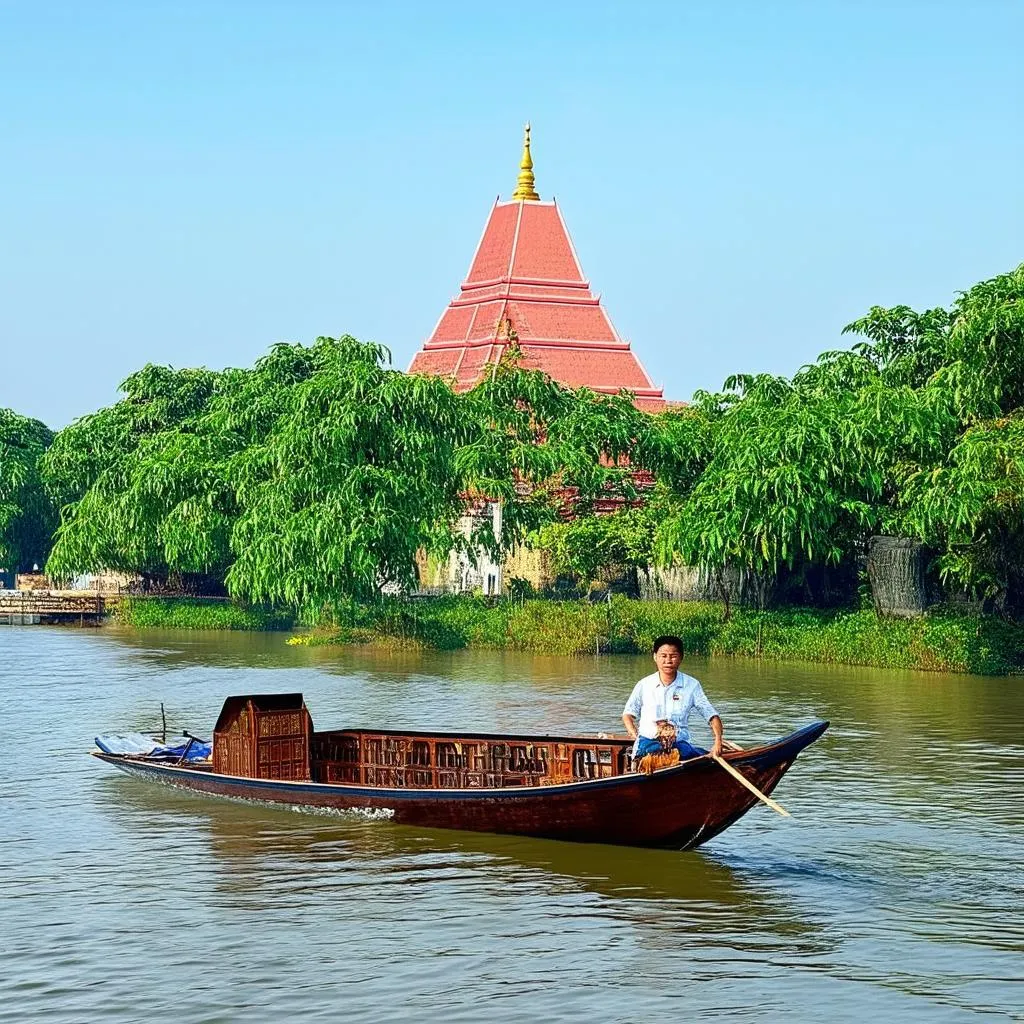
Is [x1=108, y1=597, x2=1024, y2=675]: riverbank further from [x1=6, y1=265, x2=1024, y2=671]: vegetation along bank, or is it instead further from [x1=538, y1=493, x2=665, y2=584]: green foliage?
[x1=538, y1=493, x2=665, y2=584]: green foliage

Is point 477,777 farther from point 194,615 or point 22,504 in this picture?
point 22,504

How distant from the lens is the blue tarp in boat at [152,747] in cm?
1661

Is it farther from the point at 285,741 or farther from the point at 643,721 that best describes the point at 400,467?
the point at 643,721

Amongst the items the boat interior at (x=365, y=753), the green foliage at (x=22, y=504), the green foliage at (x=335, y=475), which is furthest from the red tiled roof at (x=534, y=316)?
the boat interior at (x=365, y=753)

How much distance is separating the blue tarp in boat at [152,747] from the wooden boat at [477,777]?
0.17 m

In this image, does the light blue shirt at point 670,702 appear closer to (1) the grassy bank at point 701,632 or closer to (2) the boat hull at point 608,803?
(2) the boat hull at point 608,803

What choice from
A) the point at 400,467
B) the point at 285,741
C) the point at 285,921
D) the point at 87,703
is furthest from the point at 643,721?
the point at 400,467

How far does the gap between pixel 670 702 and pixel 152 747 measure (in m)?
6.80

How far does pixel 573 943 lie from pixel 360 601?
2561 cm

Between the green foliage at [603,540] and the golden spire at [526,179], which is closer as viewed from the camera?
the green foliage at [603,540]

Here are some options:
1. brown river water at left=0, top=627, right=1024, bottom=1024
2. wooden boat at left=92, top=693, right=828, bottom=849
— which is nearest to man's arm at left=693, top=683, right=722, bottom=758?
wooden boat at left=92, top=693, right=828, bottom=849

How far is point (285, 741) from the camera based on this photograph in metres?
15.3

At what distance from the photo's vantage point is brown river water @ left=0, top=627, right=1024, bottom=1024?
9.42m

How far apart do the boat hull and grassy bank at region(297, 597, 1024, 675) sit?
55.4 feet
